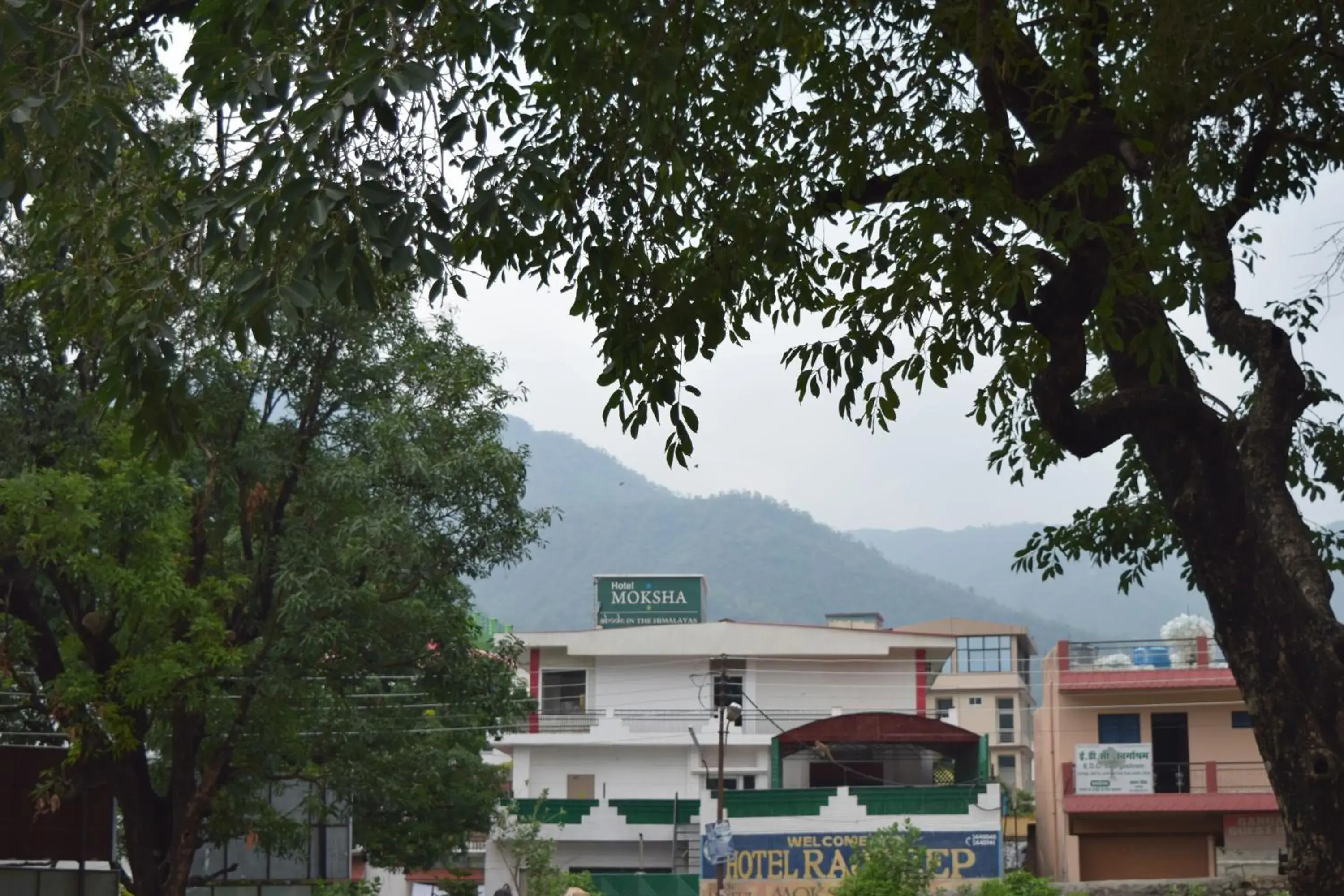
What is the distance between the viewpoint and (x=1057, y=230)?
739 cm

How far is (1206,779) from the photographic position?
32531mm

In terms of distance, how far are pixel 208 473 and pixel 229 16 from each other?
11684 mm

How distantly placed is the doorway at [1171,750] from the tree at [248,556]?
722 inches

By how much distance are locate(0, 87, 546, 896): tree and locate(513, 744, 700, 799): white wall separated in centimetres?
2234

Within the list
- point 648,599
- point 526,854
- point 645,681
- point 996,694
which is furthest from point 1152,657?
point 996,694

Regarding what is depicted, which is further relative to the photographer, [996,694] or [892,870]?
[996,694]

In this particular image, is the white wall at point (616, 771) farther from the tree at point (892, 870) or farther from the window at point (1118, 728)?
the tree at point (892, 870)

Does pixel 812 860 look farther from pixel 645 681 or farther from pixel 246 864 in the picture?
pixel 246 864

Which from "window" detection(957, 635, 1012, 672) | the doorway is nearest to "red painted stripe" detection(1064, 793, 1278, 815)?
the doorway

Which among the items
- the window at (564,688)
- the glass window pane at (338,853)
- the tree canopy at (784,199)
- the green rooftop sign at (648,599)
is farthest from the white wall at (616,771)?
the tree canopy at (784,199)

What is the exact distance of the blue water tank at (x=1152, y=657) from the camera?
3381 centimetres

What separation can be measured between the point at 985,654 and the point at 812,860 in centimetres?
3598

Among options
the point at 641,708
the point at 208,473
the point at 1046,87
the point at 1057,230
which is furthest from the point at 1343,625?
the point at 641,708

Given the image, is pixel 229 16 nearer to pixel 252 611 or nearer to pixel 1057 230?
pixel 1057 230
